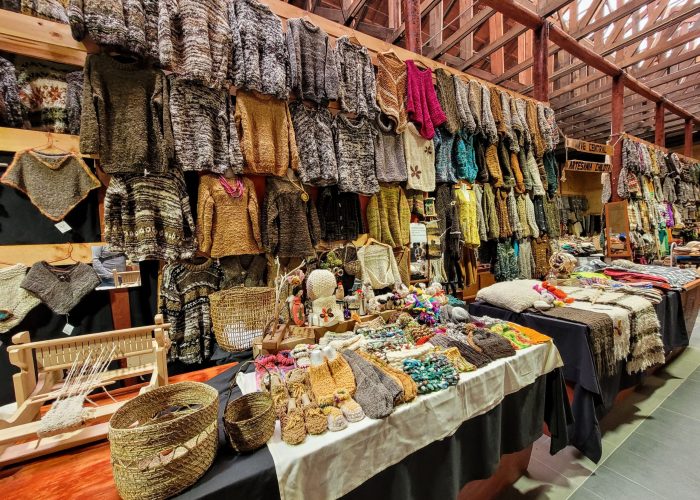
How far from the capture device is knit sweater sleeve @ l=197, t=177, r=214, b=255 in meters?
1.81

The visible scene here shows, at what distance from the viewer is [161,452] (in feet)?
2.17

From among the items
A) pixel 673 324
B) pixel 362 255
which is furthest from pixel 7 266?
pixel 673 324

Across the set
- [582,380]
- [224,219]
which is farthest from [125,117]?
[582,380]

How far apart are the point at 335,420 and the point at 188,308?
1.36 meters

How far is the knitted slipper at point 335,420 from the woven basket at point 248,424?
0.56ft

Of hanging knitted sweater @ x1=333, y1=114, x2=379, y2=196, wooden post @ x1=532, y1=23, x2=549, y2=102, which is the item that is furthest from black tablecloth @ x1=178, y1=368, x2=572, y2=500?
wooden post @ x1=532, y1=23, x2=549, y2=102

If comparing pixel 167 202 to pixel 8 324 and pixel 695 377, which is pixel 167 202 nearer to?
pixel 8 324

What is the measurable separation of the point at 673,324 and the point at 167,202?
13.5ft

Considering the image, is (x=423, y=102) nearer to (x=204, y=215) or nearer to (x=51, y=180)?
(x=204, y=215)

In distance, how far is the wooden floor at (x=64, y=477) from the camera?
2.42ft

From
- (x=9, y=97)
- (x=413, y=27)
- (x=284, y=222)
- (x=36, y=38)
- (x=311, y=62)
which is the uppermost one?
(x=413, y=27)

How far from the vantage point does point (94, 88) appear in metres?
1.53

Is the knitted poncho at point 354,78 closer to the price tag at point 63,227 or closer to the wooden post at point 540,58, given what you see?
the price tag at point 63,227

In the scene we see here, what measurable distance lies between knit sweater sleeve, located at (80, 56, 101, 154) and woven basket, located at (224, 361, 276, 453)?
1550 mm
